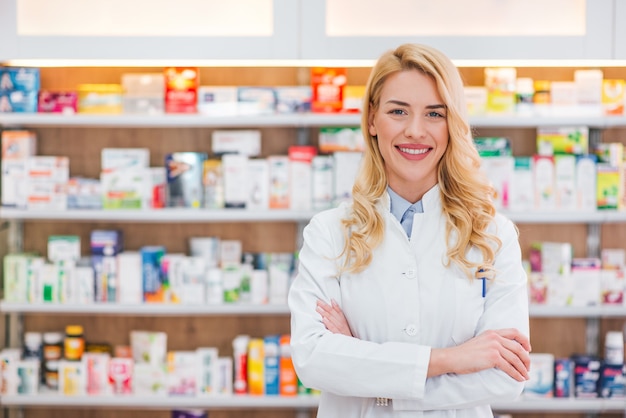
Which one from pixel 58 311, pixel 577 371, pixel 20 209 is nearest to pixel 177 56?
pixel 20 209

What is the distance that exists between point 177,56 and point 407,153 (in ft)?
6.91

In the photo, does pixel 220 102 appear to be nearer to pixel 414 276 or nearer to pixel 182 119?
pixel 182 119

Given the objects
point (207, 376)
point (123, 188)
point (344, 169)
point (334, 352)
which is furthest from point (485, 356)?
point (123, 188)

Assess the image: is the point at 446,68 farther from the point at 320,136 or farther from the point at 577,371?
the point at 577,371

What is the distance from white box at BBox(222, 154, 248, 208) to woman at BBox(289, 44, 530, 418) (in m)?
1.77

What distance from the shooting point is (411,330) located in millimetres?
2066

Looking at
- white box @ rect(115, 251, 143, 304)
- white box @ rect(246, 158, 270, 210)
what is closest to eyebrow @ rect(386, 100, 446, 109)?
white box @ rect(246, 158, 270, 210)

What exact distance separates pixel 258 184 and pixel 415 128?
1959 mm

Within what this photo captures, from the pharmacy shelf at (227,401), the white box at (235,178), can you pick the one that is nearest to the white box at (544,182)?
the pharmacy shelf at (227,401)

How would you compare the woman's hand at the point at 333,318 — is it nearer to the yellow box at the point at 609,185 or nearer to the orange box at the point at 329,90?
the orange box at the point at 329,90

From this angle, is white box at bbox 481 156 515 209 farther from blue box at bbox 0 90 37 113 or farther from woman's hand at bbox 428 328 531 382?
blue box at bbox 0 90 37 113

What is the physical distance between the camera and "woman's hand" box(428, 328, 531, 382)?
199 cm

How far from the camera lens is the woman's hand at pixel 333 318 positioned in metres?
2.11

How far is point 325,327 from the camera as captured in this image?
6.91 ft
